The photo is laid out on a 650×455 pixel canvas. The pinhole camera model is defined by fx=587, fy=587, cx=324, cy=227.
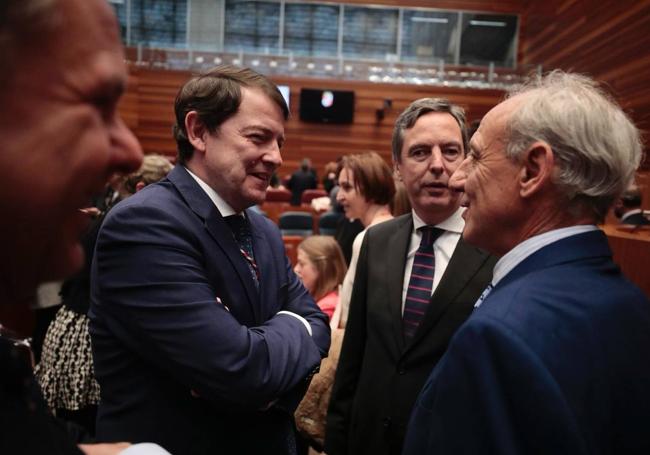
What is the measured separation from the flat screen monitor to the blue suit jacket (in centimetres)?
1350

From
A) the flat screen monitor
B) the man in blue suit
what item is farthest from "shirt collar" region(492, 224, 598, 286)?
the flat screen monitor

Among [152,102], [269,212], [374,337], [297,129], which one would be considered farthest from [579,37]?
[374,337]

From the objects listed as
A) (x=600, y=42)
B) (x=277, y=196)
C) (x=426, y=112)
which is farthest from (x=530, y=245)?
(x=600, y=42)

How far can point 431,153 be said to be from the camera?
6.80 feet

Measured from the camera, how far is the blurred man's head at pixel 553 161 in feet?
3.89

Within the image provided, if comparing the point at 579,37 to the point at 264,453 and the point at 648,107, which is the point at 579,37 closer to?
the point at 648,107

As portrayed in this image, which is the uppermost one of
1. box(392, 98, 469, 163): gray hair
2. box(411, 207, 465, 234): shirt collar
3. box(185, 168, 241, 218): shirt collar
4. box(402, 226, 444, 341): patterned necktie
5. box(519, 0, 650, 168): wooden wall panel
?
box(519, 0, 650, 168): wooden wall panel

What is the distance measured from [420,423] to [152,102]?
14.4 metres

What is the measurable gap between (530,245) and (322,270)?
206 centimetres

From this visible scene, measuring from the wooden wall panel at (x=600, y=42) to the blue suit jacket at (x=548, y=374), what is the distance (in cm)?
664

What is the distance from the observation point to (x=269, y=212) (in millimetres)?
8219

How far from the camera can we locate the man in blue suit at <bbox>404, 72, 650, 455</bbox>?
100 centimetres

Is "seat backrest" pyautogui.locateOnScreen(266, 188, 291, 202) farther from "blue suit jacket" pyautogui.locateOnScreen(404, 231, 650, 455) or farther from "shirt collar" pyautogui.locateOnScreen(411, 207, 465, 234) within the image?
"blue suit jacket" pyautogui.locateOnScreen(404, 231, 650, 455)

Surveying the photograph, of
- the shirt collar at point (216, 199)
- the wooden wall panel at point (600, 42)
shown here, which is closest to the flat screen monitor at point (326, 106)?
the wooden wall panel at point (600, 42)
